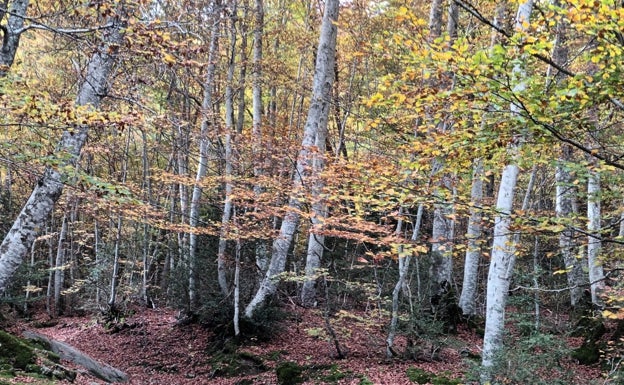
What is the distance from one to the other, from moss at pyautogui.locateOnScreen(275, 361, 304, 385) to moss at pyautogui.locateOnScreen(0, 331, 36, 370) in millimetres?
3995

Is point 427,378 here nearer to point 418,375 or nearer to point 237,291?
point 418,375

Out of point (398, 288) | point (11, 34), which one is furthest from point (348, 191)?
point (11, 34)

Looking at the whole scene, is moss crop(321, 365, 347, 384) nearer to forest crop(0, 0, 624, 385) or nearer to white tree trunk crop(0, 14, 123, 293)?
forest crop(0, 0, 624, 385)

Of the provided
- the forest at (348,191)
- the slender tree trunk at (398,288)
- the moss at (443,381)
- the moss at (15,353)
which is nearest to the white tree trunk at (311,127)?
the forest at (348,191)

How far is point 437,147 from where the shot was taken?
450 cm

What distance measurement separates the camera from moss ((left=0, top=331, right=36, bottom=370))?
641 centimetres

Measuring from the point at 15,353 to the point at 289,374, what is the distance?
4.40 meters

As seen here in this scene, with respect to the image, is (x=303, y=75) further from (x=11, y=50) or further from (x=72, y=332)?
(x=11, y=50)

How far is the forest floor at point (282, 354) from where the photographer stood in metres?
7.87

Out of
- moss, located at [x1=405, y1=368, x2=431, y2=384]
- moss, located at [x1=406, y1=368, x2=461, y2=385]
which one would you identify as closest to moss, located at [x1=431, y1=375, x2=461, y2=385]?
moss, located at [x1=406, y1=368, x2=461, y2=385]

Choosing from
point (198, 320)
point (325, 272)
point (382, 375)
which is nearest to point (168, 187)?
point (198, 320)

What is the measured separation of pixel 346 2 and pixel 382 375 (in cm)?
1190

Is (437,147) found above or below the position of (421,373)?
above

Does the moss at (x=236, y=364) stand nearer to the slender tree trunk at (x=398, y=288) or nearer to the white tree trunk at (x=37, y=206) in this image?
the slender tree trunk at (x=398, y=288)
